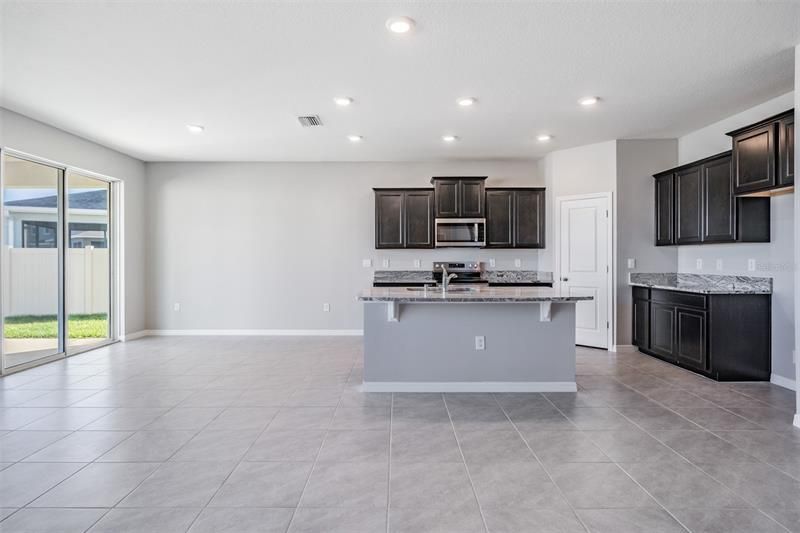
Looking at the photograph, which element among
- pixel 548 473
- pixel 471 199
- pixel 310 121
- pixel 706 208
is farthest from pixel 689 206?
pixel 310 121

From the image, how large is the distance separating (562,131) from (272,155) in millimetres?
4072

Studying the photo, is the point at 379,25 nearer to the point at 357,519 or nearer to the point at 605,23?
the point at 605,23

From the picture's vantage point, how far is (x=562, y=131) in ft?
16.6

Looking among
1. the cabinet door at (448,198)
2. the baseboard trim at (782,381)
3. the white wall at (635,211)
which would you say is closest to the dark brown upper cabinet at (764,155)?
the white wall at (635,211)

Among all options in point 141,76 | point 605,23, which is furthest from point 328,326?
point 605,23

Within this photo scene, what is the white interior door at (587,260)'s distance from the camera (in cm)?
550

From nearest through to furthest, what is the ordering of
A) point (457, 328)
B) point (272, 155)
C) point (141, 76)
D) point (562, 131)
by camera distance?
point (141, 76) → point (457, 328) → point (562, 131) → point (272, 155)

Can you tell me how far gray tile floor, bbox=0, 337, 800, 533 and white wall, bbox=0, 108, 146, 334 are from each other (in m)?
2.34

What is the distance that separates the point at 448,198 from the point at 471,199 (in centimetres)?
34

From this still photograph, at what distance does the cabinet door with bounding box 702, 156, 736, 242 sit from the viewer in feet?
13.9

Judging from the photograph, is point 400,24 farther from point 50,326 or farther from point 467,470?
point 50,326

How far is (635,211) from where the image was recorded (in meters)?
5.41

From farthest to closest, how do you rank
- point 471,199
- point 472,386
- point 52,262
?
1. point 471,199
2. point 52,262
3. point 472,386

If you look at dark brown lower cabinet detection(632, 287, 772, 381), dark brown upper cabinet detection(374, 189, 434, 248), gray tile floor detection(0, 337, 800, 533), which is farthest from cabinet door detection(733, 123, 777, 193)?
dark brown upper cabinet detection(374, 189, 434, 248)
